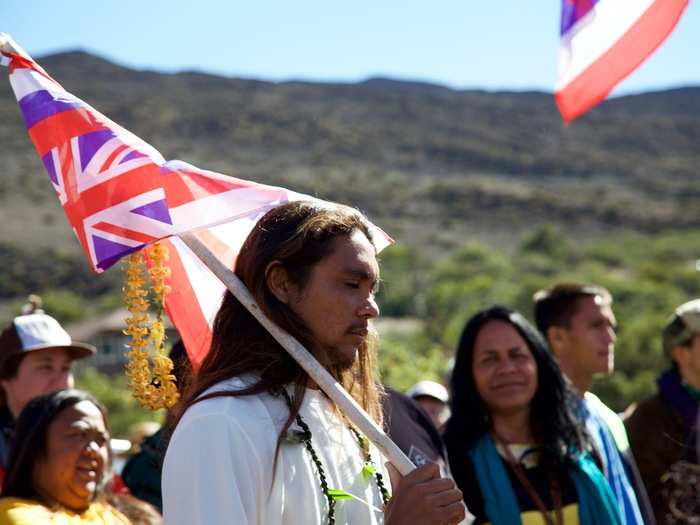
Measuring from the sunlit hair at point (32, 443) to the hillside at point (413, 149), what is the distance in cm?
6665

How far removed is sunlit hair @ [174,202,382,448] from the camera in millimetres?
2795

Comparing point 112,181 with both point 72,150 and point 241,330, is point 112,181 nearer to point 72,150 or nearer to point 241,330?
point 72,150

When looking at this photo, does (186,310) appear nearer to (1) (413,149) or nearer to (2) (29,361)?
(2) (29,361)

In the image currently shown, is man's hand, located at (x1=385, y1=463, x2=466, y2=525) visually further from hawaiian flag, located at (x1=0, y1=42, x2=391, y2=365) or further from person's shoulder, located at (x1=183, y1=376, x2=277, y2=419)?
hawaiian flag, located at (x1=0, y1=42, x2=391, y2=365)

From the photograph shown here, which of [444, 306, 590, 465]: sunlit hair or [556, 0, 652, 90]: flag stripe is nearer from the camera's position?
[556, 0, 652, 90]: flag stripe

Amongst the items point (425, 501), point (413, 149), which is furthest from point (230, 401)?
point (413, 149)

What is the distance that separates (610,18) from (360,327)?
4.51 feet

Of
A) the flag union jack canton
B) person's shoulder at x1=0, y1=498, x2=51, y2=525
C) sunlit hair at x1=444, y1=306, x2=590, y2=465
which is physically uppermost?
the flag union jack canton

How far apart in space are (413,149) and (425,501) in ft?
334

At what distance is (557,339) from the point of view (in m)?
5.79

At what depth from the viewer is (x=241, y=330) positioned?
2.88 m

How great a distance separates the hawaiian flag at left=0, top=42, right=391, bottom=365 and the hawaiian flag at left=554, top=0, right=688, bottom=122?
82 cm

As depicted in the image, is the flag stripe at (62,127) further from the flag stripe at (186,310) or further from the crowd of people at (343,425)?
the crowd of people at (343,425)

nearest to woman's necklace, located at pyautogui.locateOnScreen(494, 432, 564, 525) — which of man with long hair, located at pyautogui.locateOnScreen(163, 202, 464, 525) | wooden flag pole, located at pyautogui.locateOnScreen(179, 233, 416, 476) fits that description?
man with long hair, located at pyautogui.locateOnScreen(163, 202, 464, 525)
